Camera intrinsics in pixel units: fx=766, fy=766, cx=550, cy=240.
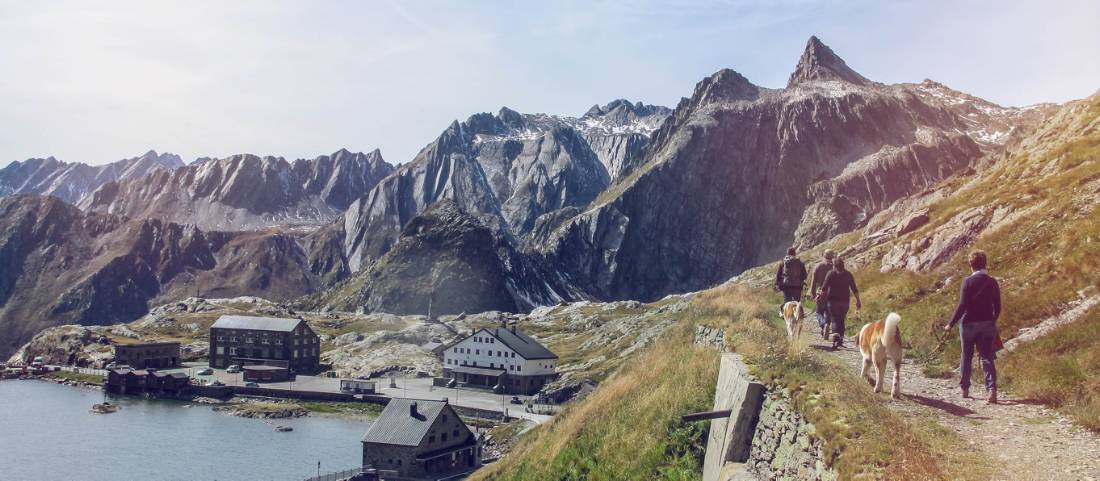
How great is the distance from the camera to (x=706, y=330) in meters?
27.3

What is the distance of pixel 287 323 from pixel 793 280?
123 metres

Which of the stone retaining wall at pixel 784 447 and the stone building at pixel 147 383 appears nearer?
the stone retaining wall at pixel 784 447

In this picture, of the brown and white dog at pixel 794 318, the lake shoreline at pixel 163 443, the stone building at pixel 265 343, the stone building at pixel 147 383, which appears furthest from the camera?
the stone building at pixel 265 343

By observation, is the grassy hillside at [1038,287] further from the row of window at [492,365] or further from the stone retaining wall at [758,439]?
the row of window at [492,365]

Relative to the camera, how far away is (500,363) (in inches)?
4387

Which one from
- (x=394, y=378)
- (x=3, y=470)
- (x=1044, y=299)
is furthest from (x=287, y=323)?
(x=1044, y=299)

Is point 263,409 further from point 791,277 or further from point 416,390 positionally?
point 791,277

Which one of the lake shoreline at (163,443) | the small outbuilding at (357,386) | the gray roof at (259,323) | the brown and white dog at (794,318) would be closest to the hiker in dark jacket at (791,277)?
the brown and white dog at (794,318)

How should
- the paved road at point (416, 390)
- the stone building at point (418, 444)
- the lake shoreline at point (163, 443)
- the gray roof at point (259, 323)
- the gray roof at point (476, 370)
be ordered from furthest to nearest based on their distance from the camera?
the gray roof at point (259, 323) → the gray roof at point (476, 370) → the paved road at point (416, 390) → the lake shoreline at point (163, 443) → the stone building at point (418, 444)

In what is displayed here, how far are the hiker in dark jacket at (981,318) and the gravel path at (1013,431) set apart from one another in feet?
2.24

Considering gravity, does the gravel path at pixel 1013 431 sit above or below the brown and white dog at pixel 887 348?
below

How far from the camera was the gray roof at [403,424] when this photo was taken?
6694cm

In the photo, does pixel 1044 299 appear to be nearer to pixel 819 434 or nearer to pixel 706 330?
pixel 706 330

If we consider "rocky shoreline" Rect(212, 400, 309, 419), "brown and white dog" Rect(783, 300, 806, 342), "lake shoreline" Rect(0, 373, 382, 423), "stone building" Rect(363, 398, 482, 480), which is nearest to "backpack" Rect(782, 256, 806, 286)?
"brown and white dog" Rect(783, 300, 806, 342)
